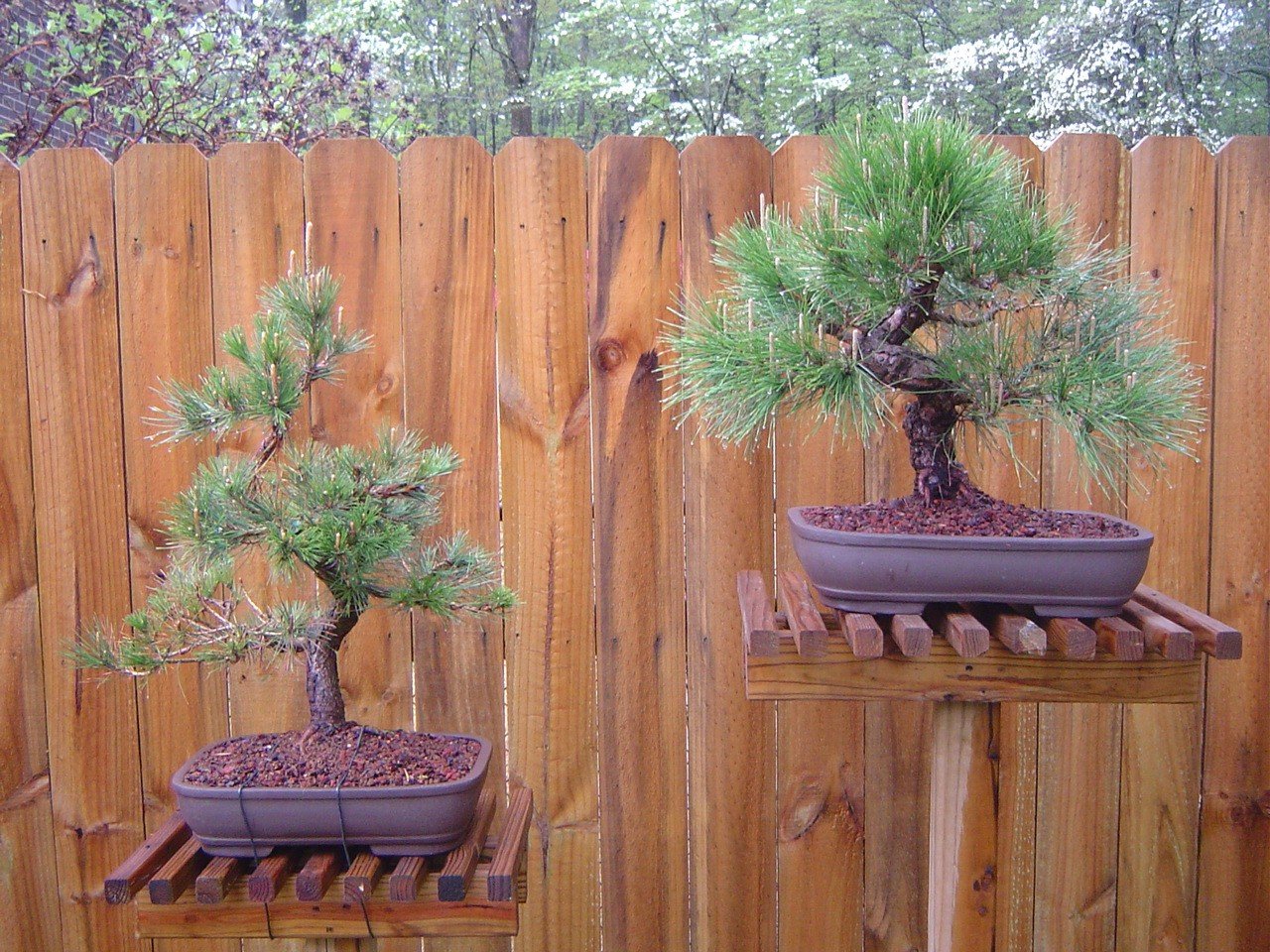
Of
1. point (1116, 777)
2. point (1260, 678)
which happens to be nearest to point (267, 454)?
point (1116, 777)

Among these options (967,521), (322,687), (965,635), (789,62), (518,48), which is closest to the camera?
(965,635)

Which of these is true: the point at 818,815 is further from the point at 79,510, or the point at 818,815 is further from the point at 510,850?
the point at 79,510

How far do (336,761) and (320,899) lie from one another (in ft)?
0.49

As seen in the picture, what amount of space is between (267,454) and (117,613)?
0.77 metres

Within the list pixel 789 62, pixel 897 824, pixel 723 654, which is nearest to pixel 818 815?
pixel 897 824

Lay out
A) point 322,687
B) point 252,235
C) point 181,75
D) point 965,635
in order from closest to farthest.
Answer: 1. point 965,635
2. point 322,687
3. point 252,235
4. point 181,75

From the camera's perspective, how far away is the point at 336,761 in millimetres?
1185

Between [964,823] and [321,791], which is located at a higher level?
[321,791]

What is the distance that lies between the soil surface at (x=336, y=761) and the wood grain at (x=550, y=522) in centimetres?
52

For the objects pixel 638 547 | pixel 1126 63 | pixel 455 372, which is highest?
pixel 1126 63

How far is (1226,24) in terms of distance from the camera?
6.14m

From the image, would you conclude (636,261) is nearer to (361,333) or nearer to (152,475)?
(361,333)

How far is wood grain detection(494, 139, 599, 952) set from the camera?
174 centimetres

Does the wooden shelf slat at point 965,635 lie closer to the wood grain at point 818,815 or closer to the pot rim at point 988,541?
the pot rim at point 988,541
